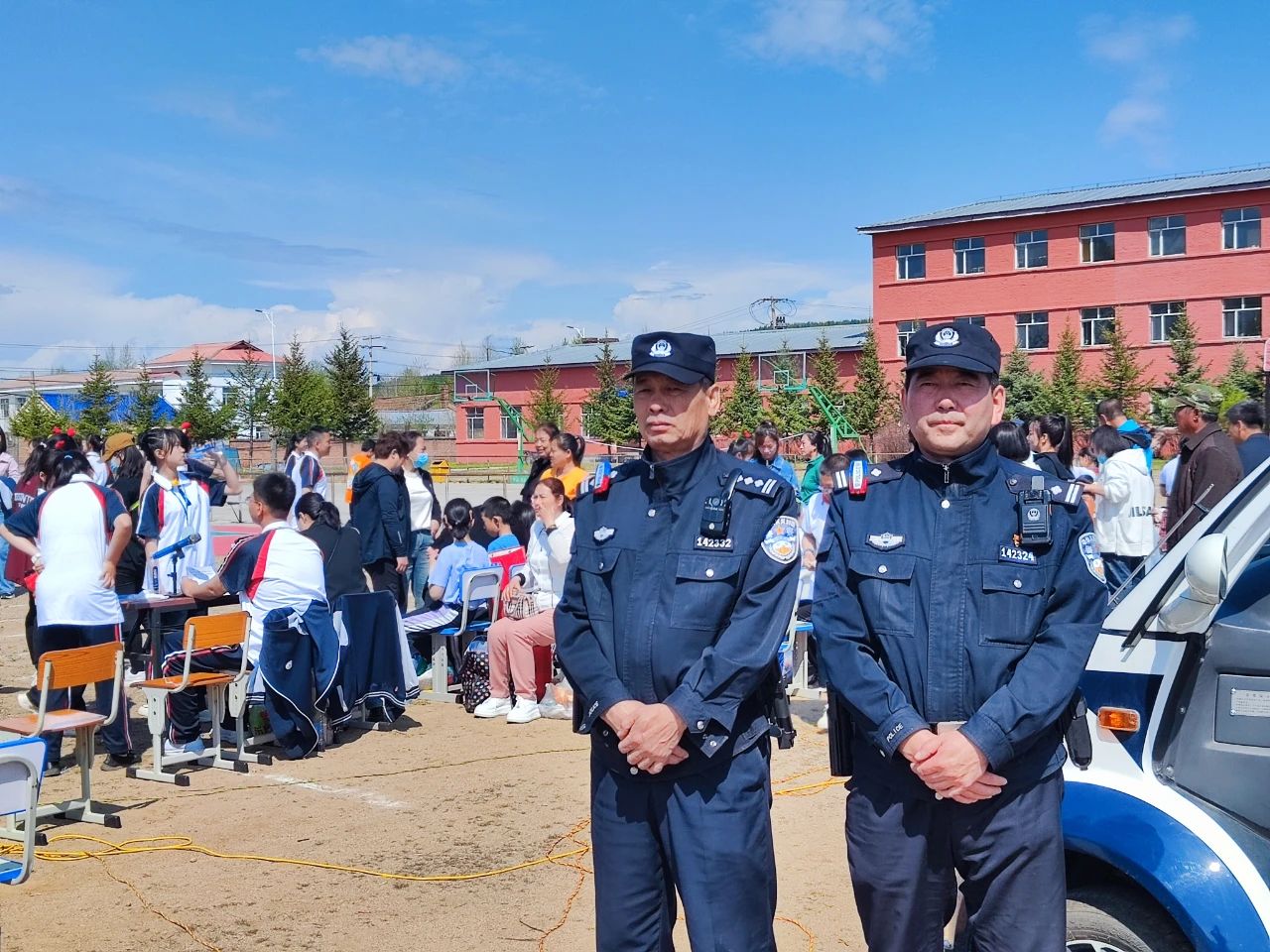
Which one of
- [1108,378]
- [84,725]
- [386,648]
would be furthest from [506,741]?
[1108,378]

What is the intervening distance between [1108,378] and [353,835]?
42.9 metres

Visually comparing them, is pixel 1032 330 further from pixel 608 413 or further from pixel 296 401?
pixel 296 401

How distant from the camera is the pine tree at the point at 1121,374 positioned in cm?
4294

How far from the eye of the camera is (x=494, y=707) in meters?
8.30

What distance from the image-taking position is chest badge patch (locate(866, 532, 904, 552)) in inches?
114

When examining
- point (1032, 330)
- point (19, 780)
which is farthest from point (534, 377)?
point (19, 780)

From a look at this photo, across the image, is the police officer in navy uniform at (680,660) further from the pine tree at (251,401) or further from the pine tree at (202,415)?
the pine tree at (251,401)

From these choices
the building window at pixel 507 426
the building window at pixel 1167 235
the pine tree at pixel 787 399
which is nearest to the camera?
the building window at pixel 1167 235

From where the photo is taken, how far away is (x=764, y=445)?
1158cm

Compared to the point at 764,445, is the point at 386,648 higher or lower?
lower

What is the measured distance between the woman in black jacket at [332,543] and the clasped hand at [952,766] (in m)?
6.35

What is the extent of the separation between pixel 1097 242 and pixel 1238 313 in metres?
5.89

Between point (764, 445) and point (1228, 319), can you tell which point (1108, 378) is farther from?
point (764, 445)

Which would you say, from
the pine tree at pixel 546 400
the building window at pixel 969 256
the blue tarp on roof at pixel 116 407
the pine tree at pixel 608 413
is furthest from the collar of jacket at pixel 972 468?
the pine tree at pixel 546 400
